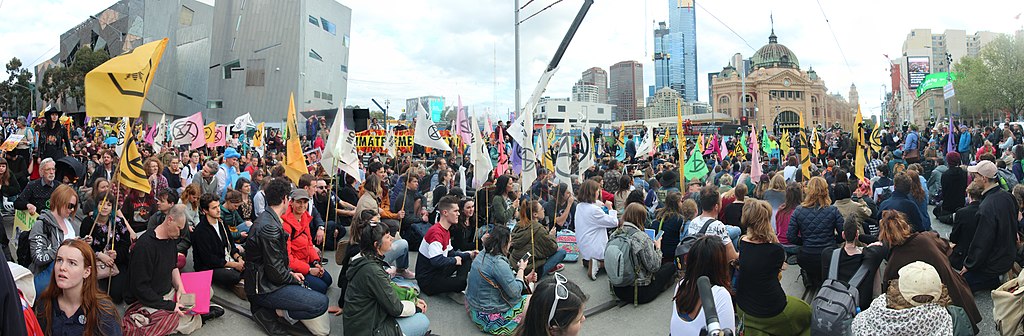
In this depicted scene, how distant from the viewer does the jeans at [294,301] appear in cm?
627

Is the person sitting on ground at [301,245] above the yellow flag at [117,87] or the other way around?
the other way around

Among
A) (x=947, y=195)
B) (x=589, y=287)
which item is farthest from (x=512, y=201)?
(x=947, y=195)

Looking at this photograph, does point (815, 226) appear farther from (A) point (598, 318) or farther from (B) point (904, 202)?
(A) point (598, 318)

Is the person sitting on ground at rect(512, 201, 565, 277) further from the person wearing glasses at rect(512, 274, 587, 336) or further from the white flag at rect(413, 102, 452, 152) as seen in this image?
the person wearing glasses at rect(512, 274, 587, 336)

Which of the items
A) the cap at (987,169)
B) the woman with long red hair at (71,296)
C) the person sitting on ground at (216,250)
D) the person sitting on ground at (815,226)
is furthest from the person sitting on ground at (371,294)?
the cap at (987,169)

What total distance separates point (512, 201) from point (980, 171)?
23.5 feet

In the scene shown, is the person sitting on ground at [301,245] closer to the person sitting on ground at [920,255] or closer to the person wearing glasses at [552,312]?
the person wearing glasses at [552,312]

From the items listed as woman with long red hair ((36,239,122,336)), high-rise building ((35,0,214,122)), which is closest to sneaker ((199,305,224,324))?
woman with long red hair ((36,239,122,336))

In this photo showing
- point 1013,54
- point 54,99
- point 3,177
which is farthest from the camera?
point 1013,54

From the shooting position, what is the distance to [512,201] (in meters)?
11.8

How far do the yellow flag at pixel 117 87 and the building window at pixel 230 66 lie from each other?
4897 cm

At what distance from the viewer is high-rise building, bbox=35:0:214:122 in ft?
171

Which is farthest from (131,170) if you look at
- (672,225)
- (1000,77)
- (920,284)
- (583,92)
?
(583,92)

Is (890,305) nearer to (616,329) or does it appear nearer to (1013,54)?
(616,329)
